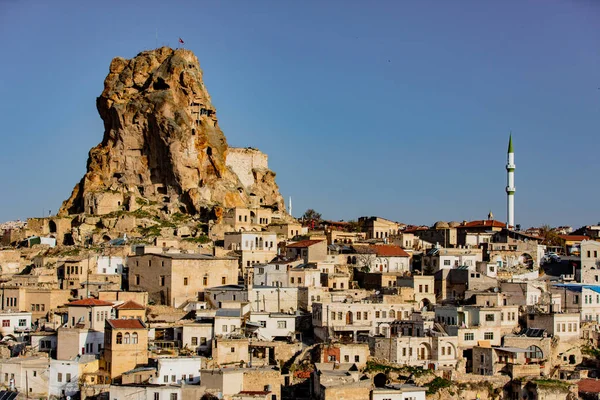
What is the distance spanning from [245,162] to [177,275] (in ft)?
113

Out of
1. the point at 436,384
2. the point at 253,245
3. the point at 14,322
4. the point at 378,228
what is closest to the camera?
the point at 436,384

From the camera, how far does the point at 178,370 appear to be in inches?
1694

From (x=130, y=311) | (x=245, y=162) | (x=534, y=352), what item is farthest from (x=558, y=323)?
(x=245, y=162)

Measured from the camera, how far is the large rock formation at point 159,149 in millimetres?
79250

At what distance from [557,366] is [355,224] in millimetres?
41537

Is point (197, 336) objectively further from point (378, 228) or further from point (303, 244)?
point (378, 228)

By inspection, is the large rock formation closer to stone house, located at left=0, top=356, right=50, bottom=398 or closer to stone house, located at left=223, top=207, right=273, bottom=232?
stone house, located at left=223, top=207, right=273, bottom=232

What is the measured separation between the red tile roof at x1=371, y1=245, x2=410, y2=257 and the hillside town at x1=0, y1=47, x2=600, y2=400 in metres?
0.20

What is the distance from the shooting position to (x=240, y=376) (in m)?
42.4

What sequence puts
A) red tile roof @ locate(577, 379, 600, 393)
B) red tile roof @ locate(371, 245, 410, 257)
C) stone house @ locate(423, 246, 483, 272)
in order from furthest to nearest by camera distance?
1. red tile roof @ locate(371, 245, 410, 257)
2. stone house @ locate(423, 246, 483, 272)
3. red tile roof @ locate(577, 379, 600, 393)

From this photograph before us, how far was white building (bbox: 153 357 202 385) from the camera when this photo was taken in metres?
42.7

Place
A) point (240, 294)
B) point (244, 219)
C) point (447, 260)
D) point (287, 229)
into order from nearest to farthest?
point (240, 294) < point (447, 260) < point (244, 219) < point (287, 229)

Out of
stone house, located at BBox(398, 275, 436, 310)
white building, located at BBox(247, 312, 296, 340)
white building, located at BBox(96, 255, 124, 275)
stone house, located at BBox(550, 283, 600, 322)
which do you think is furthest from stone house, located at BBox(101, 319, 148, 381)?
stone house, located at BBox(550, 283, 600, 322)

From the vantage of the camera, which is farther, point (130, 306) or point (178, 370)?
point (130, 306)
